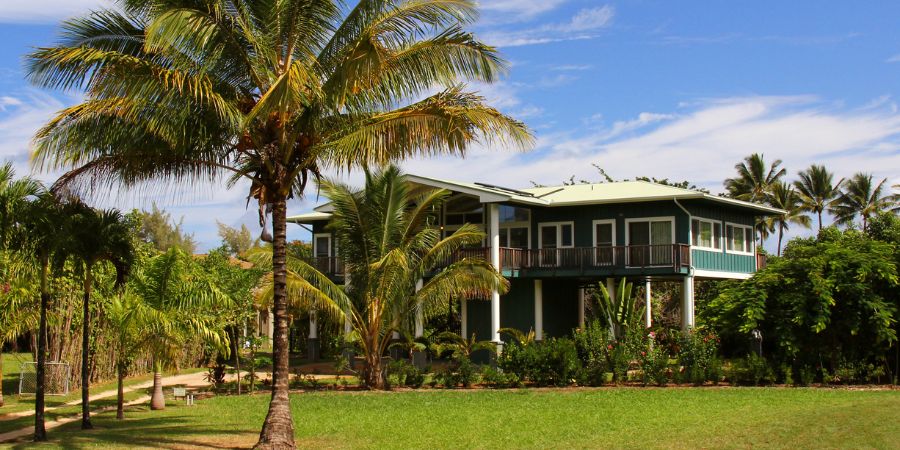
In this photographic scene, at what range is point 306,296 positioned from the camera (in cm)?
2453

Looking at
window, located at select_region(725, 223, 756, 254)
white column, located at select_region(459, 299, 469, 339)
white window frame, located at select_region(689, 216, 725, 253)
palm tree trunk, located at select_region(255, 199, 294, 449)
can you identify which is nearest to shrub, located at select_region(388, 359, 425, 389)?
white column, located at select_region(459, 299, 469, 339)

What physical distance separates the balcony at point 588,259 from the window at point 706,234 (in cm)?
167

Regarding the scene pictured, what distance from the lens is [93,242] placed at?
52.1 ft

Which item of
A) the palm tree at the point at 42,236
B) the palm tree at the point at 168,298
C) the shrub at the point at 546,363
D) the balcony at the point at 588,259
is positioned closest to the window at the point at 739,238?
the balcony at the point at 588,259

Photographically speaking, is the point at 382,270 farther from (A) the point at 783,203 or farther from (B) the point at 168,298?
(A) the point at 783,203

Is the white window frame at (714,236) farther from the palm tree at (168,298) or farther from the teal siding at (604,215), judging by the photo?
the palm tree at (168,298)

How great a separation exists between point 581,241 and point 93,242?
19980mm

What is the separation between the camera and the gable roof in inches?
1195

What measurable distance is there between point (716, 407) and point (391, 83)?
9803 millimetres

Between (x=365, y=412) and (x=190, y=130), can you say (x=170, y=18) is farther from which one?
(x=365, y=412)

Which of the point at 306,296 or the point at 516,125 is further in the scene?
the point at 306,296

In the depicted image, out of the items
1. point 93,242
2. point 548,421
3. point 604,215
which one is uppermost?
point 604,215

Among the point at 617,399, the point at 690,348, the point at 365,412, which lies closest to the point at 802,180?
the point at 690,348

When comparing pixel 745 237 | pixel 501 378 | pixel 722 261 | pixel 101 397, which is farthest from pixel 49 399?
pixel 745 237
